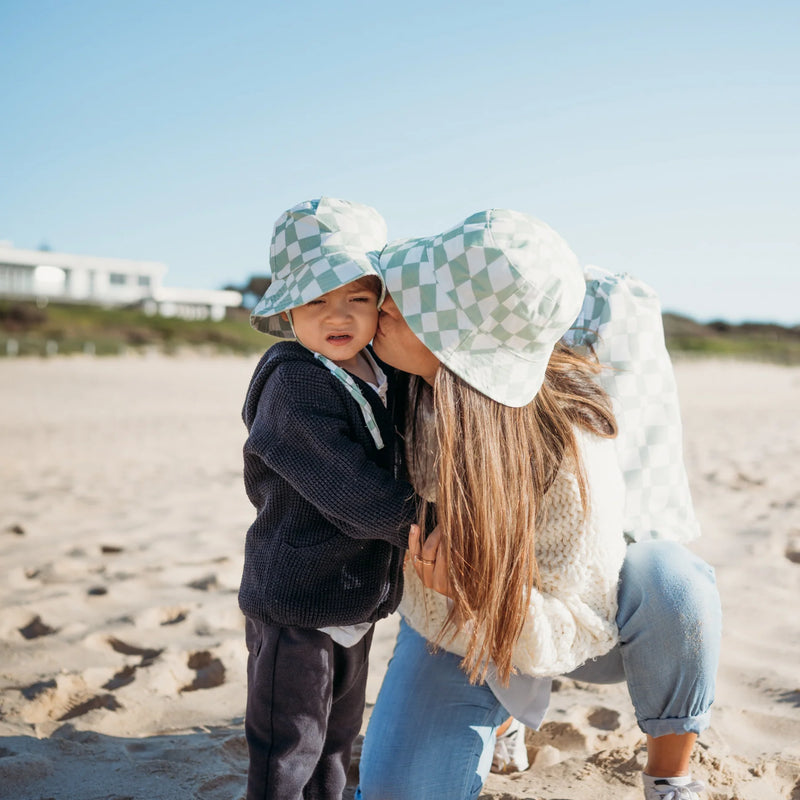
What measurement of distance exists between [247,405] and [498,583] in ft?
2.17

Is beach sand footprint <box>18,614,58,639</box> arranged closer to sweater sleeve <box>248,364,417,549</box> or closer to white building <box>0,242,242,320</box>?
sweater sleeve <box>248,364,417,549</box>

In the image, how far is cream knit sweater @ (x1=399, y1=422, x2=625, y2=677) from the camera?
150 centimetres

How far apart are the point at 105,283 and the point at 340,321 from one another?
148 ft

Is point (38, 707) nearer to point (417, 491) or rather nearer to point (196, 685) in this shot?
point (196, 685)

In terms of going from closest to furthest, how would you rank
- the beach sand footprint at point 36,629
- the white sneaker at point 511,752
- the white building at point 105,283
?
1. the white sneaker at point 511,752
2. the beach sand footprint at point 36,629
3. the white building at point 105,283

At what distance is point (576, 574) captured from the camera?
1543 mm

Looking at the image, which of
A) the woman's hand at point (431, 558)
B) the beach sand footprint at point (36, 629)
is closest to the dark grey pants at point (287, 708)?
the woman's hand at point (431, 558)

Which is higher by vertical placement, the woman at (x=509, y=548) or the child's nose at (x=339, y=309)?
the child's nose at (x=339, y=309)

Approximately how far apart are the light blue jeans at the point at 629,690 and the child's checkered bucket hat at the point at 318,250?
2.68ft

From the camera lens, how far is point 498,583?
1.43 metres

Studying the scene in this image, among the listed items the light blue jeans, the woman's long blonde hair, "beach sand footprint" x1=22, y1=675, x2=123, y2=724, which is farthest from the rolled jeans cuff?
"beach sand footprint" x1=22, y1=675, x2=123, y2=724

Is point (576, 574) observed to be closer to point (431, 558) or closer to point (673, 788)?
point (431, 558)

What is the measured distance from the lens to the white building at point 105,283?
3934cm

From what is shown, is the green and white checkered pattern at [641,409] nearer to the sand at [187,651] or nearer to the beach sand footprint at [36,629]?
the sand at [187,651]
